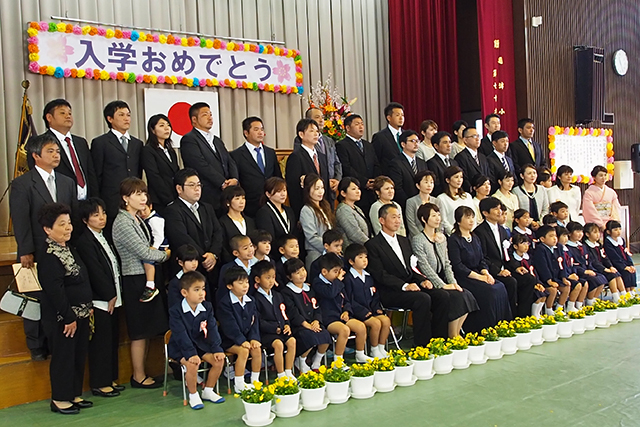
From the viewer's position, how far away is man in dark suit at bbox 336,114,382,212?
5543 millimetres

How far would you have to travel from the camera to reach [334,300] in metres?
4.36

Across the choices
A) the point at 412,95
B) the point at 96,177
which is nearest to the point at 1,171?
the point at 96,177

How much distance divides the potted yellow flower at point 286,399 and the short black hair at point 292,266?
0.96m

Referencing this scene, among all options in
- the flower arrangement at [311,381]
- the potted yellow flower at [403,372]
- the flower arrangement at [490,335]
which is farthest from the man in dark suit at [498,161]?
the flower arrangement at [311,381]

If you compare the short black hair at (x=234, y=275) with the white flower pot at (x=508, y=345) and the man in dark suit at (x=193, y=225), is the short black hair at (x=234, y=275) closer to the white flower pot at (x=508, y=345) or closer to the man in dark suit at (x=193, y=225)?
the man in dark suit at (x=193, y=225)

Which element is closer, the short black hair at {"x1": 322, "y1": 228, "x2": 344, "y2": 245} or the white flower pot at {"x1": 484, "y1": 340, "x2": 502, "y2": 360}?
the white flower pot at {"x1": 484, "y1": 340, "x2": 502, "y2": 360}

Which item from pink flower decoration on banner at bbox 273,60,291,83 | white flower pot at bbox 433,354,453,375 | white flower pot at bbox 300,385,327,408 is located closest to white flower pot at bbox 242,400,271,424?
white flower pot at bbox 300,385,327,408

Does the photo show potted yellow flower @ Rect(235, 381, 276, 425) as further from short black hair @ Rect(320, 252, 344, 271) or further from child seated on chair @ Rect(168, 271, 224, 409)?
short black hair @ Rect(320, 252, 344, 271)

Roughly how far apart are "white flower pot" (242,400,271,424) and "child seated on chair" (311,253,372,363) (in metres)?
1.13

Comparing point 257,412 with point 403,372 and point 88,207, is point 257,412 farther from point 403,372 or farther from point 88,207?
point 88,207

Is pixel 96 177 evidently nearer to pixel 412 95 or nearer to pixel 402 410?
pixel 402 410

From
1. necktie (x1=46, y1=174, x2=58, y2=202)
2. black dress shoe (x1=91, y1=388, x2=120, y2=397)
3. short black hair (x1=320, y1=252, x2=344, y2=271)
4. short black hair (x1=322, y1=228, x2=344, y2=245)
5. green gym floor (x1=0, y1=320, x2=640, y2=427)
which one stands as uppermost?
necktie (x1=46, y1=174, x2=58, y2=202)

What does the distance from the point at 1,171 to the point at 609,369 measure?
578 cm

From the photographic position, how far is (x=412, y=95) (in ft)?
30.3
